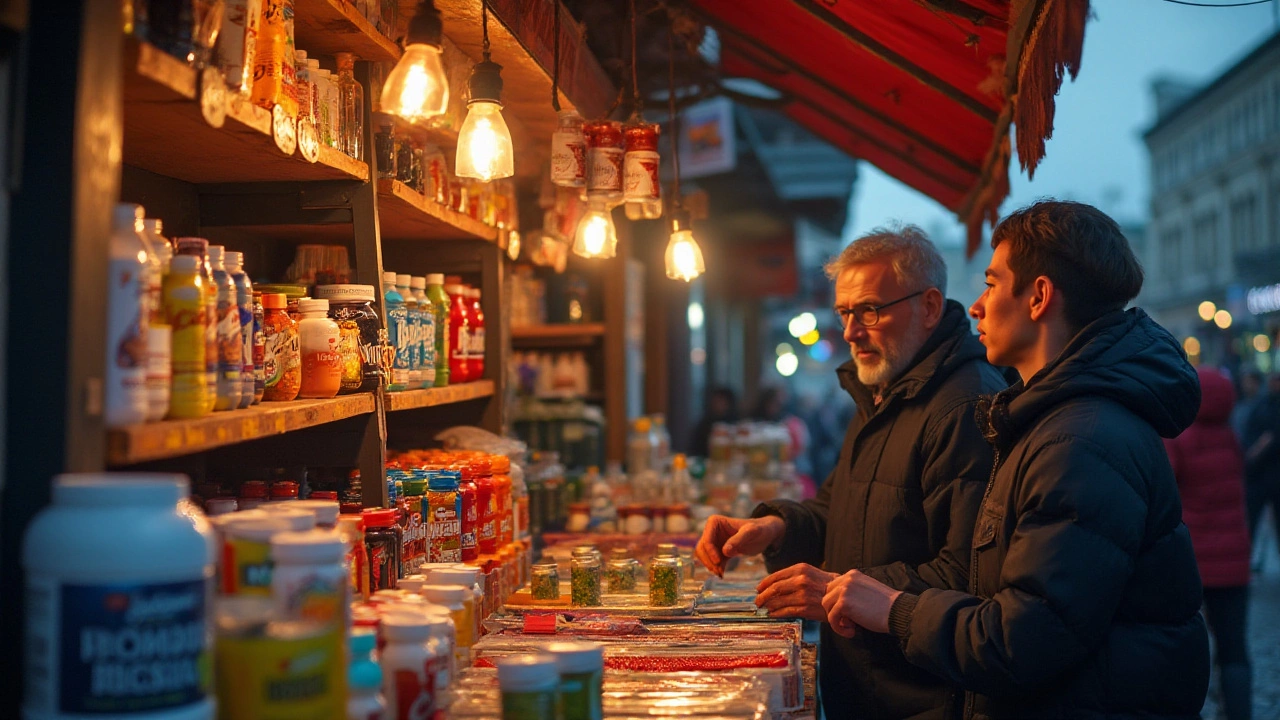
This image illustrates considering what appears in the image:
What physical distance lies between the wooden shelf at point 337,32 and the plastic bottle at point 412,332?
0.73 meters

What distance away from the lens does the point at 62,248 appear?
1589 mm

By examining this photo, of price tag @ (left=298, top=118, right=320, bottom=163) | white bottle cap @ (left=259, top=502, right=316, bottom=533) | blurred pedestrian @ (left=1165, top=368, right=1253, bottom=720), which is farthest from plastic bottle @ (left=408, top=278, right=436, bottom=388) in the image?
blurred pedestrian @ (left=1165, top=368, right=1253, bottom=720)

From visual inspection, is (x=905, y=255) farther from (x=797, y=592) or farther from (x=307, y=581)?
(x=307, y=581)

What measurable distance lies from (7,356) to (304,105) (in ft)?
3.84

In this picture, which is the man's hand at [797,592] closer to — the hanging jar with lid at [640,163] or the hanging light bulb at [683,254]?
the hanging jar with lid at [640,163]

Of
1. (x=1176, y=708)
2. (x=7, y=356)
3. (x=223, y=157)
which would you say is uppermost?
(x=223, y=157)

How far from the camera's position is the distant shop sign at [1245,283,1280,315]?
34.9 m

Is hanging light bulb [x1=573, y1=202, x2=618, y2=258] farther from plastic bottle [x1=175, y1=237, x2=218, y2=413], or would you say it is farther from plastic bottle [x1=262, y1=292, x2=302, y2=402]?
plastic bottle [x1=175, y1=237, x2=218, y2=413]

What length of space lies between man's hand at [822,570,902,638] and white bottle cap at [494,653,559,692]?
1.16m

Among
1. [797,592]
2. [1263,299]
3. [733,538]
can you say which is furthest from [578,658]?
[1263,299]

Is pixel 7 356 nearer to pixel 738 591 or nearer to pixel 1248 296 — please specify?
pixel 738 591

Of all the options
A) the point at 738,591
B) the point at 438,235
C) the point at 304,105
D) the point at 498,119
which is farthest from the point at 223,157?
the point at 738,591

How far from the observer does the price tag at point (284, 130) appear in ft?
7.61

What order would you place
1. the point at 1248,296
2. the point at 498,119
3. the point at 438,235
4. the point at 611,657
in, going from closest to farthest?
the point at 611,657
the point at 498,119
the point at 438,235
the point at 1248,296
